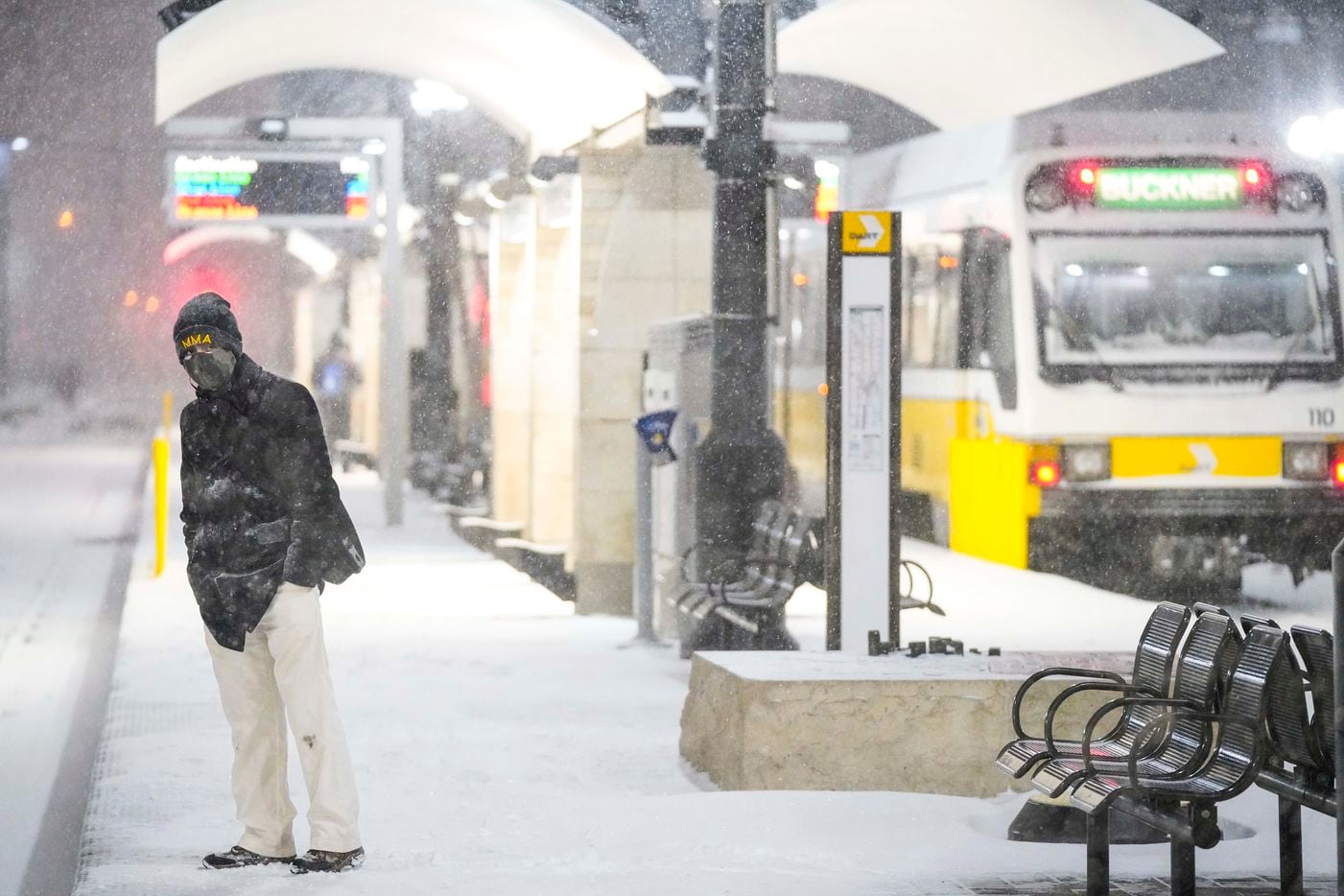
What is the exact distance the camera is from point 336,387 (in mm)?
39812

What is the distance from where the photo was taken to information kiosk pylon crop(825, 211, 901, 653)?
8938 mm

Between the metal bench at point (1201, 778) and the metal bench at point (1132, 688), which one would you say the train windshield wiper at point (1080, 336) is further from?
the metal bench at point (1201, 778)

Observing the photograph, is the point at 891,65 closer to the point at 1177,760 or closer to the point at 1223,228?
the point at 1223,228

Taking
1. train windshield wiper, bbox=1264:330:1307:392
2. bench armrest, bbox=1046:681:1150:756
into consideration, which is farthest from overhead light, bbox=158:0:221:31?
bench armrest, bbox=1046:681:1150:756

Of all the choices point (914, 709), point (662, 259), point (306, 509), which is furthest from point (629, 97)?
point (306, 509)

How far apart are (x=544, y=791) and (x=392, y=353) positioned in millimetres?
15579

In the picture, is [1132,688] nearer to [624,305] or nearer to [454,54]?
[624,305]

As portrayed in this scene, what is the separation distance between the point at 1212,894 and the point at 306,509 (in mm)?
2793

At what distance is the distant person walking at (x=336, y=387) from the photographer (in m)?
39.2

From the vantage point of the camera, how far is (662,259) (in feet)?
48.9

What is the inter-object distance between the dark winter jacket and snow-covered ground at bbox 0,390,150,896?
146 centimetres

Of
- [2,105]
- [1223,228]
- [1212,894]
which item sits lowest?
[1212,894]

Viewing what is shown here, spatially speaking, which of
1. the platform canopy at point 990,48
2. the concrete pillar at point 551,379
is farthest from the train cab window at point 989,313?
the concrete pillar at point 551,379

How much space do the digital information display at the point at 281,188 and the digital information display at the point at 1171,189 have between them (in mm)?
10095
